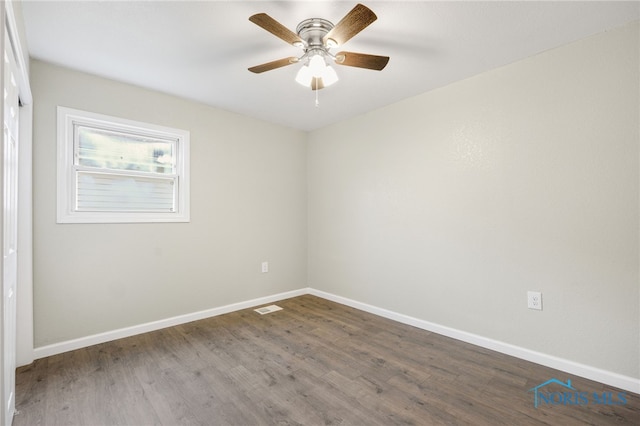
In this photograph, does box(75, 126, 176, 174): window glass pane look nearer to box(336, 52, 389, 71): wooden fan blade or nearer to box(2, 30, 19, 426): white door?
box(2, 30, 19, 426): white door

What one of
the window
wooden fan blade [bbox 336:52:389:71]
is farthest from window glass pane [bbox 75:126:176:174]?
wooden fan blade [bbox 336:52:389:71]

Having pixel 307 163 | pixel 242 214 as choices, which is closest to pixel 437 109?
pixel 307 163

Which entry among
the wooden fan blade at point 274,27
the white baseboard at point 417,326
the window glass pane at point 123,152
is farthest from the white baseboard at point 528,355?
the window glass pane at point 123,152

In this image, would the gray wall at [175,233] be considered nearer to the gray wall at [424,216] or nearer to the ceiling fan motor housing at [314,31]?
the gray wall at [424,216]

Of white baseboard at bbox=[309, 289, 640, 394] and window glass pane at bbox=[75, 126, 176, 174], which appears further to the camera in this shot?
window glass pane at bbox=[75, 126, 176, 174]

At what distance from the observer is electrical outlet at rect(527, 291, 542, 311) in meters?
2.24

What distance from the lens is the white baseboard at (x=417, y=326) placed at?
1976 millimetres

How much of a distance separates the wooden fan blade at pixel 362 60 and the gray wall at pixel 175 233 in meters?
1.99

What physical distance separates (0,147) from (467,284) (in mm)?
3099

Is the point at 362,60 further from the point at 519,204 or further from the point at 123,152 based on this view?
the point at 123,152

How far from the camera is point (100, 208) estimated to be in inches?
106

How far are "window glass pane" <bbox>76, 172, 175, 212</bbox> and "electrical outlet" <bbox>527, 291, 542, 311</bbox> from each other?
11.1 ft

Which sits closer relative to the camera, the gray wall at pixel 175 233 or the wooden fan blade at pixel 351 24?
the wooden fan blade at pixel 351 24

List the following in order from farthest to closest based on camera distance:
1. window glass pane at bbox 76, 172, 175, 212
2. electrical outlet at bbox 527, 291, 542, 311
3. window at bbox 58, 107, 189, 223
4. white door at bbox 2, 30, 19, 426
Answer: window glass pane at bbox 76, 172, 175, 212, window at bbox 58, 107, 189, 223, electrical outlet at bbox 527, 291, 542, 311, white door at bbox 2, 30, 19, 426
